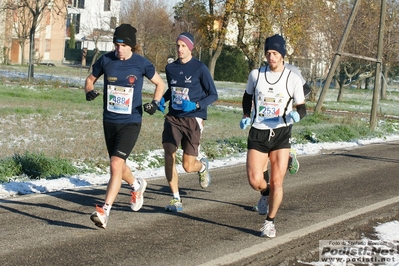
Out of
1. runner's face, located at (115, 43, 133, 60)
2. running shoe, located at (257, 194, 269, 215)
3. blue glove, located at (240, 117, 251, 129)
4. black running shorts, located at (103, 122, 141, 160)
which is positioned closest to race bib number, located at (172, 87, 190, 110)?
black running shorts, located at (103, 122, 141, 160)

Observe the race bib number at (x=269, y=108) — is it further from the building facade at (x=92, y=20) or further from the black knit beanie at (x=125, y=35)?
the building facade at (x=92, y=20)

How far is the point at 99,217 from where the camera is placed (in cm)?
740

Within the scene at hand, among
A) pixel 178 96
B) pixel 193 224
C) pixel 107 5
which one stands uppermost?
pixel 107 5

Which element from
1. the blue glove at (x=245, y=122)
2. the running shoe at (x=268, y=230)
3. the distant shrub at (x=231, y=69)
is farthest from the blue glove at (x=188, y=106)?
the distant shrub at (x=231, y=69)

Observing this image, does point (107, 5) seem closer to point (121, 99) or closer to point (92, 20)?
point (92, 20)

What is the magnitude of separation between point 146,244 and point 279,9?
31.8m

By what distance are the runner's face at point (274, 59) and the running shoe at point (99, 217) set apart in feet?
7.39

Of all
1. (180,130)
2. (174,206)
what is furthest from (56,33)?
(174,206)

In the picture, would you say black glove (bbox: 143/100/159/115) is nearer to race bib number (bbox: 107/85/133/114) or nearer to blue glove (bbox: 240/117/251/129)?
race bib number (bbox: 107/85/133/114)

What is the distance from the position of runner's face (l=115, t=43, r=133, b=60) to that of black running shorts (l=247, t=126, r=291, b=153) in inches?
61.8

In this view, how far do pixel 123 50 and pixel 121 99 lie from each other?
1.70 ft

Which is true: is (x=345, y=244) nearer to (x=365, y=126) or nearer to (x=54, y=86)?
(x=365, y=126)

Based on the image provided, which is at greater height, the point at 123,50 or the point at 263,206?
the point at 123,50

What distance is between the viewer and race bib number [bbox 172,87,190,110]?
889 centimetres
